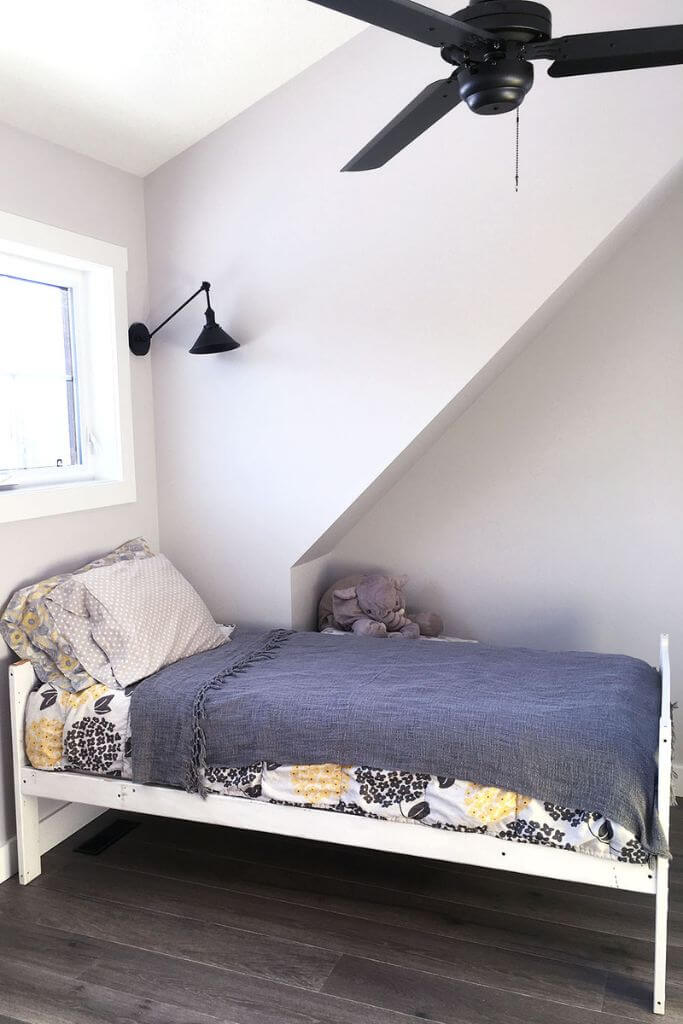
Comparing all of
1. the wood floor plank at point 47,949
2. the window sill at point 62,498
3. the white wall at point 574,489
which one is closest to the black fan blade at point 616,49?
the white wall at point 574,489

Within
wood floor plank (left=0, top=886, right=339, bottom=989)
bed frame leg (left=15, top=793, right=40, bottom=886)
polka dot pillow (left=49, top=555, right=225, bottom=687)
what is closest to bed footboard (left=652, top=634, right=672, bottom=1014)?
wood floor plank (left=0, top=886, right=339, bottom=989)

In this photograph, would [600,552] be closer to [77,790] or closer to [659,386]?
[659,386]

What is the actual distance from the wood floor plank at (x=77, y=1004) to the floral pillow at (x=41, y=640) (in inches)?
29.5

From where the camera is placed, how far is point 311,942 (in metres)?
2.25

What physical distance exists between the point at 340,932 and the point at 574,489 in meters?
1.78

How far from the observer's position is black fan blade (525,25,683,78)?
4.89 ft

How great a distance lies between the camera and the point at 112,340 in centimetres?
301

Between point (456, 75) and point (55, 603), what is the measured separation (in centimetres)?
176

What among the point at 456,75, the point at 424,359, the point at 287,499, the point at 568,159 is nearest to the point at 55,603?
the point at 287,499

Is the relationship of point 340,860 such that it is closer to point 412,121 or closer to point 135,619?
point 135,619

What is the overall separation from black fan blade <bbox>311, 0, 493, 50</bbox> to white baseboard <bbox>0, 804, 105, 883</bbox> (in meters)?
2.37

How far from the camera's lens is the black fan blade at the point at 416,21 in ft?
4.41

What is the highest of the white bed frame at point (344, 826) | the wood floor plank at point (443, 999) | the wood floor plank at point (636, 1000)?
the white bed frame at point (344, 826)

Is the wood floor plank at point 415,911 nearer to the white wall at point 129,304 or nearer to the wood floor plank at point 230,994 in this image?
the wood floor plank at point 230,994
